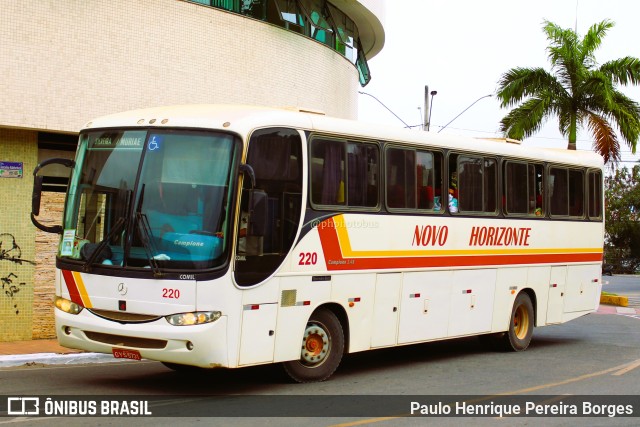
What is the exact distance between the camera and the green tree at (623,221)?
70.3m

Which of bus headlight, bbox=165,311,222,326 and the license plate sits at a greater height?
bus headlight, bbox=165,311,222,326

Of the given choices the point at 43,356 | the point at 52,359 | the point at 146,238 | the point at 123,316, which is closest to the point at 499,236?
the point at 146,238

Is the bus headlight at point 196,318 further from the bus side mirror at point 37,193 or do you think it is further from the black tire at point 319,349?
the bus side mirror at point 37,193

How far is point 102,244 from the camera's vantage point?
1062 centimetres

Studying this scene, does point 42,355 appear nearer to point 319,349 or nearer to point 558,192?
point 319,349

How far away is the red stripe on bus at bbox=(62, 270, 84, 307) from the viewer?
10.8m

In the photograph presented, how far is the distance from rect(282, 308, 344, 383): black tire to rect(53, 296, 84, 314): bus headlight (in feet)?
8.28

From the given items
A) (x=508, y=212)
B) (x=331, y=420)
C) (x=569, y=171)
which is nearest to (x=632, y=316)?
(x=569, y=171)

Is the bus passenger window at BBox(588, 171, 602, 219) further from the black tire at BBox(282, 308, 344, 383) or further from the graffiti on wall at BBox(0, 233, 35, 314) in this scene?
the graffiti on wall at BBox(0, 233, 35, 314)

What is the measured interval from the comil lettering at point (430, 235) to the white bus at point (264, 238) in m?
0.03

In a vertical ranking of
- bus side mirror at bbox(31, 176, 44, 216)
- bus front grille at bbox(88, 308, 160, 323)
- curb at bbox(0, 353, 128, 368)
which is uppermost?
bus side mirror at bbox(31, 176, 44, 216)

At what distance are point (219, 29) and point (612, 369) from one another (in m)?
9.50

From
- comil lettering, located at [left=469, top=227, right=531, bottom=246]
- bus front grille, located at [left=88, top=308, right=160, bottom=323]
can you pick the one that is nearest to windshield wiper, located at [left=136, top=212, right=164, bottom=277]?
bus front grille, located at [left=88, top=308, right=160, bottom=323]

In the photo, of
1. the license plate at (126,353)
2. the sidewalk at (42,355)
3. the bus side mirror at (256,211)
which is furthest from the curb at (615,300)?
the license plate at (126,353)
